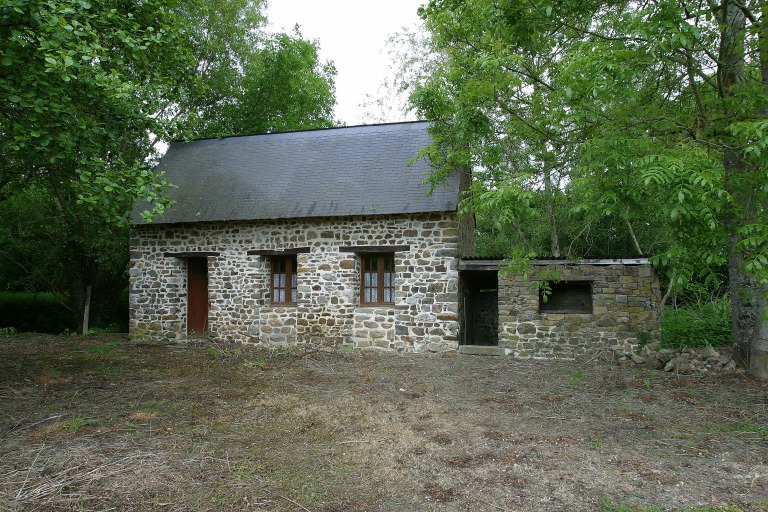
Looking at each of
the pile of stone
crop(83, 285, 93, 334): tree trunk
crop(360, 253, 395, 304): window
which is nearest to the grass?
the pile of stone

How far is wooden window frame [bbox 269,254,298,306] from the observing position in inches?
444

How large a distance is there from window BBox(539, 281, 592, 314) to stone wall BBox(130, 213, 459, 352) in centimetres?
190

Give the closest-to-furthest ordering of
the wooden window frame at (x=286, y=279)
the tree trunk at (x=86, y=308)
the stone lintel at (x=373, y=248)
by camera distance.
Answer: the stone lintel at (x=373, y=248)
the wooden window frame at (x=286, y=279)
the tree trunk at (x=86, y=308)

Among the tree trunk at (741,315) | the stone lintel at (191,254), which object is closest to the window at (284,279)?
the stone lintel at (191,254)

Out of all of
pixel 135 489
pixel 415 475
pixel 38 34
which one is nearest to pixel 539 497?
pixel 415 475

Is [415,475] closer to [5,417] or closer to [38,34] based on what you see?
[5,417]

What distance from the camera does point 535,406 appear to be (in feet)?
20.5

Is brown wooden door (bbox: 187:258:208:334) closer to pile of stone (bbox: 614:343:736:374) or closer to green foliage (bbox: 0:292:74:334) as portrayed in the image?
green foliage (bbox: 0:292:74:334)

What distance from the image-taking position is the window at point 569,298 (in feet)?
31.9

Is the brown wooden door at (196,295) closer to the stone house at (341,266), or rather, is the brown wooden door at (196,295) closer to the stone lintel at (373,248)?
the stone house at (341,266)

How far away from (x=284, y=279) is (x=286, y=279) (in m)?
0.09

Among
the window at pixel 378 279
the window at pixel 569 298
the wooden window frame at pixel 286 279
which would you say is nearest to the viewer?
the window at pixel 569 298

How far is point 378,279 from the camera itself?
10734 mm

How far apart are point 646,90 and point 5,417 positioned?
871cm
